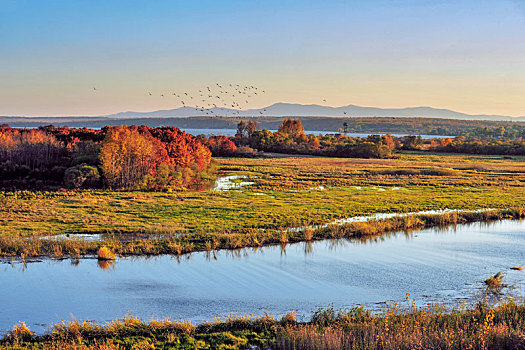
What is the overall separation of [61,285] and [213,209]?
1681 centimetres

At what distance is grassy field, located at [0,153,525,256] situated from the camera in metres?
26.9

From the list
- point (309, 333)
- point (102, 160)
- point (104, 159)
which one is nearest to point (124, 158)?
point (104, 159)

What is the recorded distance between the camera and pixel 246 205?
36.2m

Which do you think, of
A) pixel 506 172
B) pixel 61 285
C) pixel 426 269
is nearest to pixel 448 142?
pixel 506 172

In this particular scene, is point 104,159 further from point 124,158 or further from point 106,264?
point 106,264

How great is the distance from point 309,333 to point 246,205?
24.2m

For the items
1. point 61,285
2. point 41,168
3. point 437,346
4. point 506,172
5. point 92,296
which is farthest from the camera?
point 506,172

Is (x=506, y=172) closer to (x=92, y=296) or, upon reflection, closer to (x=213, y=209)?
(x=213, y=209)

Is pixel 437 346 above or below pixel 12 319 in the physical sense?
above

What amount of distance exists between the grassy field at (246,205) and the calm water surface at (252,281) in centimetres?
217

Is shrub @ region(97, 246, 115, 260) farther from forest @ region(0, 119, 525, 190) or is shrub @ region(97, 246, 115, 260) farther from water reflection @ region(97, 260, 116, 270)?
forest @ region(0, 119, 525, 190)

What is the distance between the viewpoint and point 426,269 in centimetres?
2116

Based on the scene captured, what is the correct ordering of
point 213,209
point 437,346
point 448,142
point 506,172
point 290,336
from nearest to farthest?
1. point 437,346
2. point 290,336
3. point 213,209
4. point 506,172
5. point 448,142

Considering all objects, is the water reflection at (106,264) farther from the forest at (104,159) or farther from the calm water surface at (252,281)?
the forest at (104,159)
